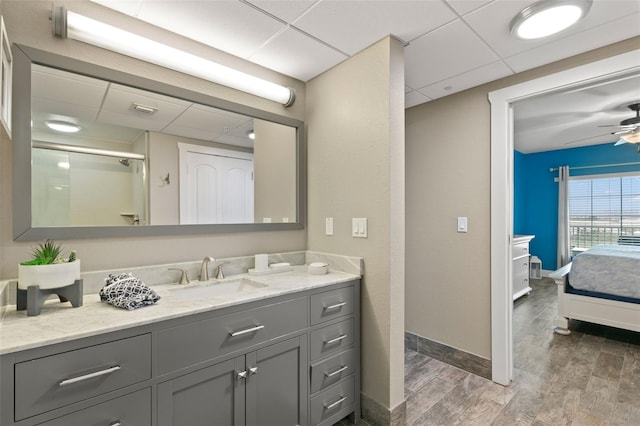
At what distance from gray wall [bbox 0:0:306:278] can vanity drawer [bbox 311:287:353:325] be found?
605 mm

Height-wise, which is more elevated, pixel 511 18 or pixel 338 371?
pixel 511 18

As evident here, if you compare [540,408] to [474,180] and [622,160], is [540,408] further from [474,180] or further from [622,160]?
[622,160]

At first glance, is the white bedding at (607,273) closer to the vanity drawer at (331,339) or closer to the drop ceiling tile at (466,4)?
the vanity drawer at (331,339)

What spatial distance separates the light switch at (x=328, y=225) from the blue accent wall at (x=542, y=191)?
532cm

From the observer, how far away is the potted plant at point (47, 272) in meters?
1.17

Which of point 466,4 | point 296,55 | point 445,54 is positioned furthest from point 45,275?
point 445,54

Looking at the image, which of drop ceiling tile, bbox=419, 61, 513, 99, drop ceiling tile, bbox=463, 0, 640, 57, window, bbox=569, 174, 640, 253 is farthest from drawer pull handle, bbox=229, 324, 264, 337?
window, bbox=569, 174, 640, 253

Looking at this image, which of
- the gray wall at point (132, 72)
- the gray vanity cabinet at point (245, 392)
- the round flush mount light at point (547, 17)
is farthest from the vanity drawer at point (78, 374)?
the round flush mount light at point (547, 17)

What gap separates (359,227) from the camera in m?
1.93

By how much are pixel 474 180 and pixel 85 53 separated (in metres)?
2.58

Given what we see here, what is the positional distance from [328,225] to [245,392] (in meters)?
1.12

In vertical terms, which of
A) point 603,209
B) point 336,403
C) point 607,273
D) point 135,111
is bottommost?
point 336,403

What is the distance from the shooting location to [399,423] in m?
1.80

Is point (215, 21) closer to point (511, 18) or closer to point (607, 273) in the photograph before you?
point (511, 18)
